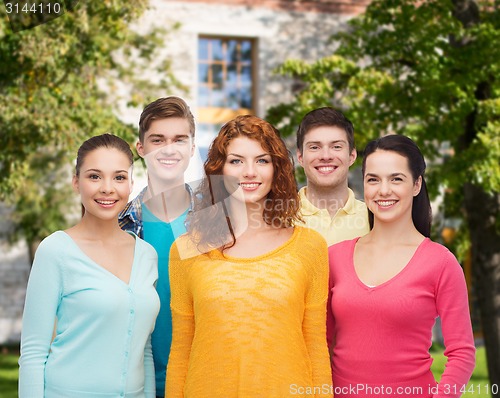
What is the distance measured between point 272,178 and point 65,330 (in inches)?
38.8

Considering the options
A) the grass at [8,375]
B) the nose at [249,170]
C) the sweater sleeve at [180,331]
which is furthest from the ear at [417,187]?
the grass at [8,375]

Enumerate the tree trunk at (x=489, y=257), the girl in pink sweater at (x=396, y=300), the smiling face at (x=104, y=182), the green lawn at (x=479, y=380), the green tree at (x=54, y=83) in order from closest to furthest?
the girl in pink sweater at (x=396, y=300) < the smiling face at (x=104, y=182) < the green tree at (x=54, y=83) < the tree trunk at (x=489, y=257) < the green lawn at (x=479, y=380)

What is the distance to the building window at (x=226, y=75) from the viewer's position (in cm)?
1683

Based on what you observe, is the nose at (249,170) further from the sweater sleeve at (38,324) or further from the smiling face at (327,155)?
the sweater sleeve at (38,324)

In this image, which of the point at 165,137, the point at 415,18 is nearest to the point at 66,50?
the point at 415,18

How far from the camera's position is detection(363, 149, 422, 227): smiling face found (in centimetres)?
325

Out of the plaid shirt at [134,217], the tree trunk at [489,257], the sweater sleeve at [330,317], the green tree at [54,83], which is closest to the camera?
the sweater sleeve at [330,317]

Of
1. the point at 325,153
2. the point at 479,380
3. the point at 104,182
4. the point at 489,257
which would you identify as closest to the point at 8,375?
the point at 479,380

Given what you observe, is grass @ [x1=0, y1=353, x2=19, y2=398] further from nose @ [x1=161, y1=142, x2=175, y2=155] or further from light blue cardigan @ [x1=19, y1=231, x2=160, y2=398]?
light blue cardigan @ [x1=19, y1=231, x2=160, y2=398]

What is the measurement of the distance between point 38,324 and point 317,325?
1.04m

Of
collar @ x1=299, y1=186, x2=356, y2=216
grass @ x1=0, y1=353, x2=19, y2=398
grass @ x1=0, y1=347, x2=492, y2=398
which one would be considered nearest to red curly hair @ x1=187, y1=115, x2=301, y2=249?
collar @ x1=299, y1=186, x2=356, y2=216

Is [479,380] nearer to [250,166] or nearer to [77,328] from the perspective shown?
[250,166]

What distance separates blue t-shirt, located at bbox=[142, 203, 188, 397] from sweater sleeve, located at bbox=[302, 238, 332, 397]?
71cm

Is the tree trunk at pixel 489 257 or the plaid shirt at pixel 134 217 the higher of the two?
the plaid shirt at pixel 134 217
